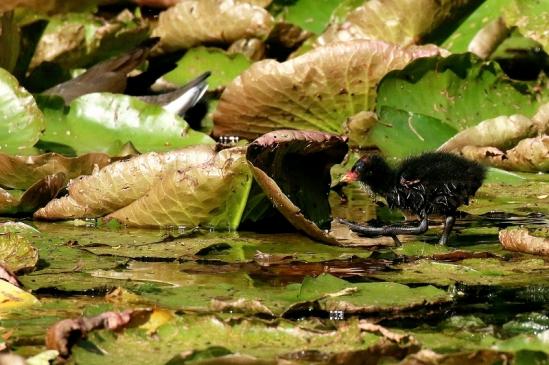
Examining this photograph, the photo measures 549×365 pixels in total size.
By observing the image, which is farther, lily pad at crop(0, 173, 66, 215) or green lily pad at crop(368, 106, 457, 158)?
green lily pad at crop(368, 106, 457, 158)

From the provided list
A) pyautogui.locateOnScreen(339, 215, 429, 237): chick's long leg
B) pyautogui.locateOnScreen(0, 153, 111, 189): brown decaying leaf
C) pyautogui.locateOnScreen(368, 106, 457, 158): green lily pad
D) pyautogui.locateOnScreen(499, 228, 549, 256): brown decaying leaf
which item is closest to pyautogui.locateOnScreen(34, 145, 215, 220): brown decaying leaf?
pyautogui.locateOnScreen(0, 153, 111, 189): brown decaying leaf

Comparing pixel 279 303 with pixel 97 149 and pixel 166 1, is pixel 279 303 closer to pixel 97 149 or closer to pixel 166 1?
pixel 97 149

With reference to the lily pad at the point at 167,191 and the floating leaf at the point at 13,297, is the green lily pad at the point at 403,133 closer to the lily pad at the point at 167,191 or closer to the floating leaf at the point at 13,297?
the lily pad at the point at 167,191

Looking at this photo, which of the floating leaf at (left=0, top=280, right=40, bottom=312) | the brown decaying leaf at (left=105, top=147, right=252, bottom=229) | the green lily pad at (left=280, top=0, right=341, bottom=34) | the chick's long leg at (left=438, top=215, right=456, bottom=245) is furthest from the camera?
the green lily pad at (left=280, top=0, right=341, bottom=34)

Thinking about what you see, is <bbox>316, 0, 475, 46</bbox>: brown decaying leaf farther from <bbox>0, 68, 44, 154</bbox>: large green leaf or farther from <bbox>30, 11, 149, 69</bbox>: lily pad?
<bbox>0, 68, 44, 154</bbox>: large green leaf

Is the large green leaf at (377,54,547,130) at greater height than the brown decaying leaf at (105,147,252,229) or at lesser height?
greater

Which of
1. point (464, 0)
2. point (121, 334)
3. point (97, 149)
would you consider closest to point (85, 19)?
point (97, 149)
